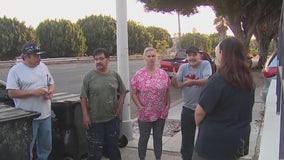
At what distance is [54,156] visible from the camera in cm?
546

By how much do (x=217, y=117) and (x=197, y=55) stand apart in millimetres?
1823

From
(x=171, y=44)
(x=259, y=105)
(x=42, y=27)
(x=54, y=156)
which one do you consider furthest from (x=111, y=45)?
(x=54, y=156)

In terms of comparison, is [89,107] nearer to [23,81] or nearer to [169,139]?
[23,81]

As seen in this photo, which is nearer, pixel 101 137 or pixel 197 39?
pixel 101 137

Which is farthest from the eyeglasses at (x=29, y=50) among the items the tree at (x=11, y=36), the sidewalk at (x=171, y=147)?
the tree at (x=11, y=36)

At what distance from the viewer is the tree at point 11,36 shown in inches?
1640

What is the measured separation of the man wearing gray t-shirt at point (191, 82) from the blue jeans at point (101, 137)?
34.1 inches

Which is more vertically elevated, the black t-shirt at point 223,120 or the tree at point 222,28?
the tree at point 222,28

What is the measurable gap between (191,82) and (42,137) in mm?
1892

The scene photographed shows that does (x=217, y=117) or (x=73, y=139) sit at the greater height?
(x=217, y=117)

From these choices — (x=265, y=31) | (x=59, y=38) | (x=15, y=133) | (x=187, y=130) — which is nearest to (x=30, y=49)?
(x=15, y=133)

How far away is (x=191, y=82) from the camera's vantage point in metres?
4.86

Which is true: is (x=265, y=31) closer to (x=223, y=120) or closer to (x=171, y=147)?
(x=171, y=147)

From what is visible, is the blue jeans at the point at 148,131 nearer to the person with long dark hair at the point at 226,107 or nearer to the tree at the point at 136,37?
the person with long dark hair at the point at 226,107
